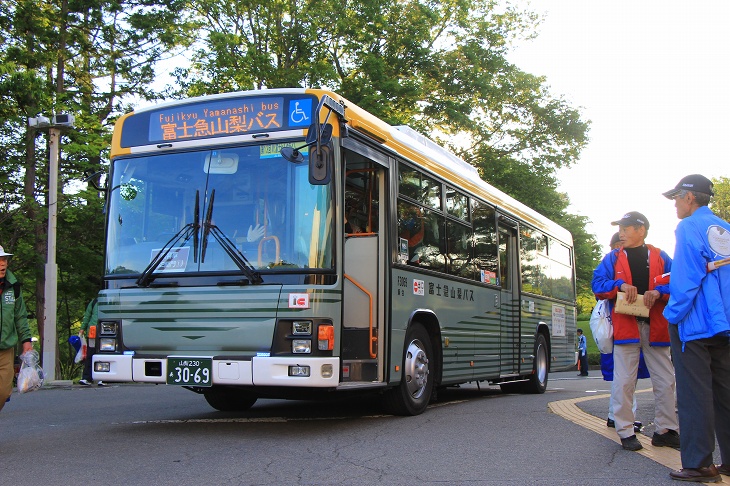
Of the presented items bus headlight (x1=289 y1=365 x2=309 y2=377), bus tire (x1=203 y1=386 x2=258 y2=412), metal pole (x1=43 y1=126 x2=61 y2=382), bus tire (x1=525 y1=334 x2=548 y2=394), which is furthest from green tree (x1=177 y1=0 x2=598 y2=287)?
bus headlight (x1=289 y1=365 x2=309 y2=377)

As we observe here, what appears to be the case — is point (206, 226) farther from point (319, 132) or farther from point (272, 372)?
point (272, 372)

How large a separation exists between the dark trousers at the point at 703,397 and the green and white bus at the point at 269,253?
3.13 m

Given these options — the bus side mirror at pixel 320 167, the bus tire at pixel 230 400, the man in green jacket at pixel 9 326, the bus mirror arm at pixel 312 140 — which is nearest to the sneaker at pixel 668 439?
the bus side mirror at pixel 320 167

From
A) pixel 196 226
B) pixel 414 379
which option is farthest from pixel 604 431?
pixel 196 226

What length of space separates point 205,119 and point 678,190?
15.5ft

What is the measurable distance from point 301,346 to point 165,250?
1738 millimetres

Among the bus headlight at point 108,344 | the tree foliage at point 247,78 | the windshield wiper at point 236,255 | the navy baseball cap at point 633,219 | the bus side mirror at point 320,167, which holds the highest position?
the tree foliage at point 247,78

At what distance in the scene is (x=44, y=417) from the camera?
33.2 feet

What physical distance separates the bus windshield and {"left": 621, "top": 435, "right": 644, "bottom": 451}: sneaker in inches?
118

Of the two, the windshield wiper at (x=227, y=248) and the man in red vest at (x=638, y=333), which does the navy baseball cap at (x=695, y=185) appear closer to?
the man in red vest at (x=638, y=333)

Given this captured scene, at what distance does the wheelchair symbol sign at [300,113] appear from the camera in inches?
313

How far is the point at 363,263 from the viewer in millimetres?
8523

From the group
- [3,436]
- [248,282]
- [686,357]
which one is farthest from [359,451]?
[3,436]

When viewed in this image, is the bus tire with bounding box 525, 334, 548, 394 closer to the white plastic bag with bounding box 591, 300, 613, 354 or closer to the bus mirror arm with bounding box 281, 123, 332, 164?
the white plastic bag with bounding box 591, 300, 613, 354
